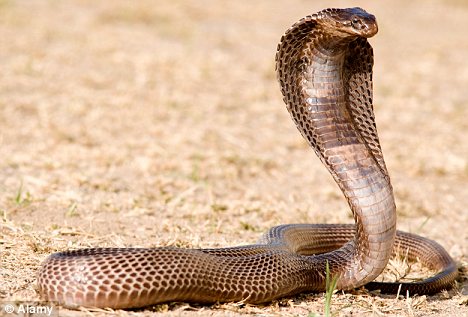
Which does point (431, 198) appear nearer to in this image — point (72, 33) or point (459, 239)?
point (459, 239)

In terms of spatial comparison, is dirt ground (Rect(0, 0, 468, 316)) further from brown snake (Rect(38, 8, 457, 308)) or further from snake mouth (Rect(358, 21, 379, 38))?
snake mouth (Rect(358, 21, 379, 38))

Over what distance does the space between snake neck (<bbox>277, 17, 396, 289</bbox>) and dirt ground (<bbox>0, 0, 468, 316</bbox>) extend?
46 centimetres

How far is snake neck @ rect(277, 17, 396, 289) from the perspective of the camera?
152 inches

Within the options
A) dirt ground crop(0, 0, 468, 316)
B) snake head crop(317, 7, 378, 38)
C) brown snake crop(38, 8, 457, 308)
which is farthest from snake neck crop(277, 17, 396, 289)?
dirt ground crop(0, 0, 468, 316)

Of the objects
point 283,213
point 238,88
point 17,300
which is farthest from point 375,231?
point 238,88

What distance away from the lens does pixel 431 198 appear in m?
7.09

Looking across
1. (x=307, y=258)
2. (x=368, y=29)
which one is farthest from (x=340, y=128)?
(x=307, y=258)

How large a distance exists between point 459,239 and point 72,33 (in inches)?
309

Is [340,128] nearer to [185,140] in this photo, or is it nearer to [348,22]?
[348,22]

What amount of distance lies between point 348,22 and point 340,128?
0.57 meters

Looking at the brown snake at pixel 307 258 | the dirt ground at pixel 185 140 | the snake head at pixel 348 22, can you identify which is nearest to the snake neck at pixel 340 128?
the brown snake at pixel 307 258

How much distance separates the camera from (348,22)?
3.59 metres

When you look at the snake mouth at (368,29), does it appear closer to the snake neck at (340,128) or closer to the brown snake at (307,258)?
the brown snake at (307,258)

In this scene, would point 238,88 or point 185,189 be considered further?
point 238,88
